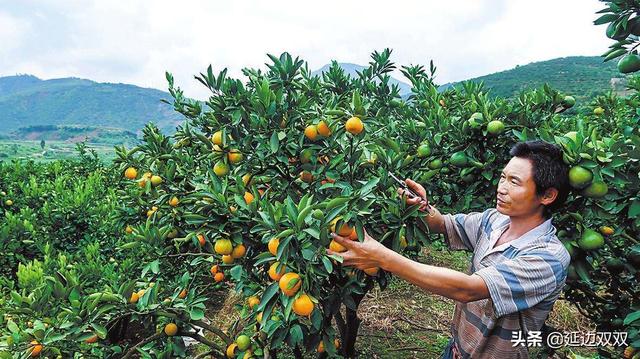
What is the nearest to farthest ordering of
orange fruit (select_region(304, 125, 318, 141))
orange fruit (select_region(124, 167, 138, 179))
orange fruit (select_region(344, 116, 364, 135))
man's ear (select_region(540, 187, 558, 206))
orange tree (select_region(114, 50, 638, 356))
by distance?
orange tree (select_region(114, 50, 638, 356)), man's ear (select_region(540, 187, 558, 206)), orange fruit (select_region(344, 116, 364, 135)), orange fruit (select_region(304, 125, 318, 141)), orange fruit (select_region(124, 167, 138, 179))

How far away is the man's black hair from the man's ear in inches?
0.5

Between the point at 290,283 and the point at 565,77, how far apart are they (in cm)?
3198

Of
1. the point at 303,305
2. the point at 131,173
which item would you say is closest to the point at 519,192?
the point at 303,305

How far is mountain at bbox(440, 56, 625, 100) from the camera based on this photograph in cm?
Result: 2336

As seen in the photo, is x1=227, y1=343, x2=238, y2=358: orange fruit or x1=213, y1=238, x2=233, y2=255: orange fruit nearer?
x1=213, y1=238, x2=233, y2=255: orange fruit

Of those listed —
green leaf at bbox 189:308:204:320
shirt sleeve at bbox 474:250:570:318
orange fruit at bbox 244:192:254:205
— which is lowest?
green leaf at bbox 189:308:204:320

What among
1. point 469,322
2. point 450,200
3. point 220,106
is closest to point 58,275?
point 220,106

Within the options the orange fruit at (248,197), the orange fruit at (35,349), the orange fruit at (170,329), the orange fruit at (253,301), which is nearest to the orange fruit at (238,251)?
the orange fruit at (248,197)

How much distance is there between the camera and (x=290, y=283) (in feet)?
4.11

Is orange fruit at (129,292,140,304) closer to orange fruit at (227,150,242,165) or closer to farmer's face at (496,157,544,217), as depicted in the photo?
orange fruit at (227,150,242,165)

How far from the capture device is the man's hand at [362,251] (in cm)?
129

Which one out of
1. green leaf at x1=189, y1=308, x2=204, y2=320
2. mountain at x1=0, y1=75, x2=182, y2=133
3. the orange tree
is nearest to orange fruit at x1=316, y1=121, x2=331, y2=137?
the orange tree

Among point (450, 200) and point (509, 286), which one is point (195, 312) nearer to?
point (509, 286)

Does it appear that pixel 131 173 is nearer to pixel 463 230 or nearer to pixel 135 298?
pixel 135 298
